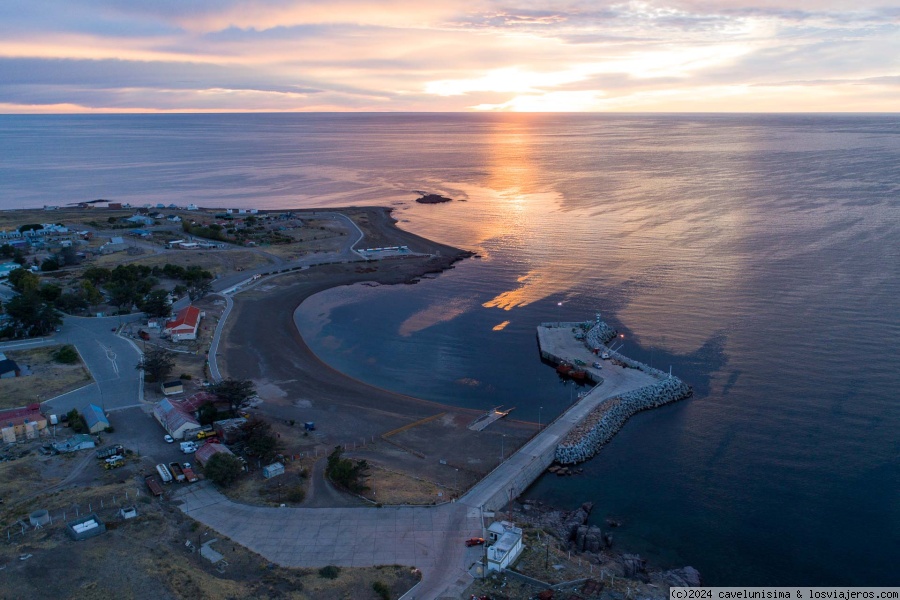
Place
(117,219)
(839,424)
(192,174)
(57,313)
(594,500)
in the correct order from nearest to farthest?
(594,500) < (839,424) < (57,313) < (117,219) < (192,174)

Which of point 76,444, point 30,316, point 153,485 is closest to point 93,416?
point 76,444

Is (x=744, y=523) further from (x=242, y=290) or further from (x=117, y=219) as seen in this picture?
(x=117, y=219)

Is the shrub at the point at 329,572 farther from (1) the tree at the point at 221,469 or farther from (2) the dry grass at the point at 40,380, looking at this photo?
(2) the dry grass at the point at 40,380

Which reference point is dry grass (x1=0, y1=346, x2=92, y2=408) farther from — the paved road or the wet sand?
the paved road

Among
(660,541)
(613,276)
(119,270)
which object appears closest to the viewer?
(660,541)

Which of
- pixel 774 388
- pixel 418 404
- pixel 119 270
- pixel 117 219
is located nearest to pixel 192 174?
pixel 117 219

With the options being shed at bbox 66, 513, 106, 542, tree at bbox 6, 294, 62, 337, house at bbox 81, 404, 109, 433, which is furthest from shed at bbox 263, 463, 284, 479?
tree at bbox 6, 294, 62, 337

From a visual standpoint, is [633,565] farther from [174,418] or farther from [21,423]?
[21,423]

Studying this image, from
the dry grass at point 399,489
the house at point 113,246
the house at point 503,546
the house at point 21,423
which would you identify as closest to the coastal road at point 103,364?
the house at point 21,423
